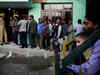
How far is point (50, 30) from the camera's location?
1481 cm

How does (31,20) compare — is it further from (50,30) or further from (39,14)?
(39,14)

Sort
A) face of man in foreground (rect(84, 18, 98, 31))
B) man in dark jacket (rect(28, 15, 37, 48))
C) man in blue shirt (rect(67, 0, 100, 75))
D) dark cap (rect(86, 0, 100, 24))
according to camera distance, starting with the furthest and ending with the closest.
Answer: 1. man in dark jacket (rect(28, 15, 37, 48))
2. face of man in foreground (rect(84, 18, 98, 31))
3. dark cap (rect(86, 0, 100, 24))
4. man in blue shirt (rect(67, 0, 100, 75))

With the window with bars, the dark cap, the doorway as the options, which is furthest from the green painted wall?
the dark cap

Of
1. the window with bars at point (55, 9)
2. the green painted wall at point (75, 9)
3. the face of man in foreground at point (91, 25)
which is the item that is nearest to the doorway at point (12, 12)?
the green painted wall at point (75, 9)

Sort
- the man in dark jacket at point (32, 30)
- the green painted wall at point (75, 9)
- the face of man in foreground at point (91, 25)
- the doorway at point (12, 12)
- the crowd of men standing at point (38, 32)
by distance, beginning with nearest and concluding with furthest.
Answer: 1. the face of man in foreground at point (91, 25)
2. the crowd of men standing at point (38, 32)
3. the man in dark jacket at point (32, 30)
4. the doorway at point (12, 12)
5. the green painted wall at point (75, 9)

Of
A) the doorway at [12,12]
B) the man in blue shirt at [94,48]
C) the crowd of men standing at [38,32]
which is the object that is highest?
the man in blue shirt at [94,48]

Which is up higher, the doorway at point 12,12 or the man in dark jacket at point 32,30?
the doorway at point 12,12

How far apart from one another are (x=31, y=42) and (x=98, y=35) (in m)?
13.8

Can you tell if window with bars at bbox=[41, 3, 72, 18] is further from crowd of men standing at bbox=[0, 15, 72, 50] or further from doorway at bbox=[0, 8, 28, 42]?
crowd of men standing at bbox=[0, 15, 72, 50]

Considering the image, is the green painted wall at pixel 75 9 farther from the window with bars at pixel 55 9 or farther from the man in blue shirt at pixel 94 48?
the man in blue shirt at pixel 94 48

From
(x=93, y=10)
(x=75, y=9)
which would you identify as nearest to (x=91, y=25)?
(x=93, y=10)

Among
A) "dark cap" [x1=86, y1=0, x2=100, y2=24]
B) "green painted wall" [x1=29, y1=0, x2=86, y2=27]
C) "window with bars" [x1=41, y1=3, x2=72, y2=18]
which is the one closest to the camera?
"dark cap" [x1=86, y1=0, x2=100, y2=24]

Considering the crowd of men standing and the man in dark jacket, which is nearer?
the crowd of men standing

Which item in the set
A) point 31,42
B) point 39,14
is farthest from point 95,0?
point 39,14
